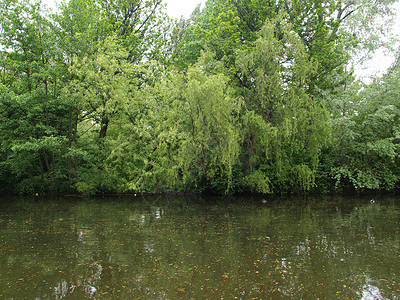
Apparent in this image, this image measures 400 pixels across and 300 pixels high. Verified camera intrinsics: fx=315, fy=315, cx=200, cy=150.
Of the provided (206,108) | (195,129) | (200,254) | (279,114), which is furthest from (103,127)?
(200,254)

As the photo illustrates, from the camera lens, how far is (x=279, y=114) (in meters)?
18.0

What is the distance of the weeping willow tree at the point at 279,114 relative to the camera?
57.0 feet

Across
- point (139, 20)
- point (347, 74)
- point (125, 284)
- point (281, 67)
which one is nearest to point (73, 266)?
point (125, 284)

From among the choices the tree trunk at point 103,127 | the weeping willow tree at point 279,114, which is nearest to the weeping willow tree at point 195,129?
the weeping willow tree at point 279,114

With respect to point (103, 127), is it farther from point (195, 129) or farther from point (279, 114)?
point (279, 114)

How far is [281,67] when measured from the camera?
59.5 ft

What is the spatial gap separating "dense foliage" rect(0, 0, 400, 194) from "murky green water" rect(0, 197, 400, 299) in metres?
4.73

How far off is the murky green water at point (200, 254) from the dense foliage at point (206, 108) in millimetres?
4730

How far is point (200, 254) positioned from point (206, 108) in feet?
31.8

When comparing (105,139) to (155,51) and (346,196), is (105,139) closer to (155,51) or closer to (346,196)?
(155,51)

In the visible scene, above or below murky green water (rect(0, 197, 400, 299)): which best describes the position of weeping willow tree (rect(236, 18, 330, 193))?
above

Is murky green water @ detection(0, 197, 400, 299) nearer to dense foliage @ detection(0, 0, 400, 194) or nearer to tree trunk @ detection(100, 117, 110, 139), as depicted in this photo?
dense foliage @ detection(0, 0, 400, 194)

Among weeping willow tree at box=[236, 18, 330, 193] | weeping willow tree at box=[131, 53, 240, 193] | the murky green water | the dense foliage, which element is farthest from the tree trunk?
weeping willow tree at box=[236, 18, 330, 193]

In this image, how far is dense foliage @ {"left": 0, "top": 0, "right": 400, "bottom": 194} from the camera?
17297mm
